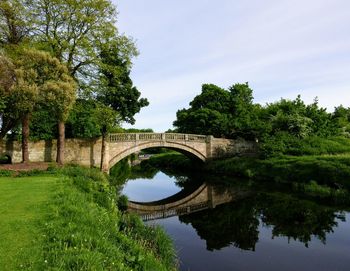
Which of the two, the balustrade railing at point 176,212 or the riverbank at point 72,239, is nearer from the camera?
the riverbank at point 72,239

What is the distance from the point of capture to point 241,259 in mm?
10859

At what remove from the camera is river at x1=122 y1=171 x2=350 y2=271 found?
10734mm

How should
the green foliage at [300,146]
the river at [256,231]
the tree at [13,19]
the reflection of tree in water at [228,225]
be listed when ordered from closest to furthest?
the river at [256,231] < the reflection of tree in water at [228,225] < the tree at [13,19] < the green foliage at [300,146]

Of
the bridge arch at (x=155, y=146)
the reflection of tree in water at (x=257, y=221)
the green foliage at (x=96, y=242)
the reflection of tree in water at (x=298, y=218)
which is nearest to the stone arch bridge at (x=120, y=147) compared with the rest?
the bridge arch at (x=155, y=146)

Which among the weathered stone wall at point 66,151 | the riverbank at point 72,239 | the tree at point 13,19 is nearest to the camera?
the riverbank at point 72,239

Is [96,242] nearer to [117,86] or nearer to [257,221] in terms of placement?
[257,221]

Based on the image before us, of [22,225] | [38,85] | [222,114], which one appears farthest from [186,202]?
[222,114]

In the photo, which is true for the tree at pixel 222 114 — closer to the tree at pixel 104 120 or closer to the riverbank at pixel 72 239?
the tree at pixel 104 120

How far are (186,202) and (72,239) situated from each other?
1572 cm

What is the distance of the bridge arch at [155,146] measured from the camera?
31.5 meters

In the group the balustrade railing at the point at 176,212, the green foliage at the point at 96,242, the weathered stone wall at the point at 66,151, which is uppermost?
the weathered stone wall at the point at 66,151

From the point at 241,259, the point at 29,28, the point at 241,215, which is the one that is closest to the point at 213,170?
the point at 241,215

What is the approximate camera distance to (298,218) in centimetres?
1598

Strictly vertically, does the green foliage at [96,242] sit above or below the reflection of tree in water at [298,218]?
above
